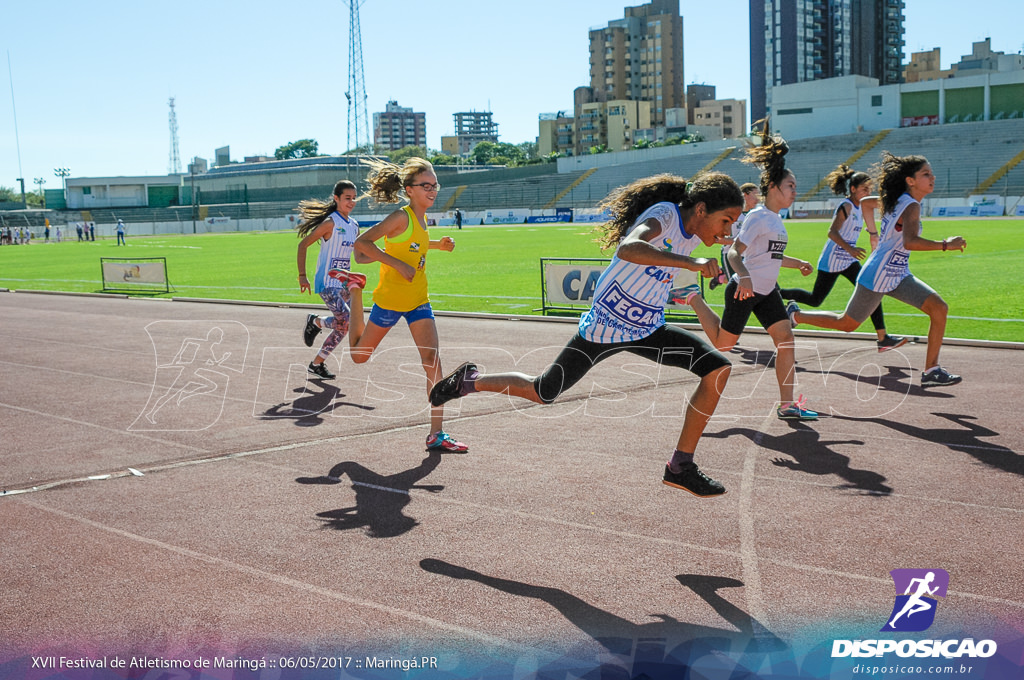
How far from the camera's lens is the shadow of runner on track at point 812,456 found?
6164 mm

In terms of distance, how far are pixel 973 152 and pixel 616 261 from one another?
77.3m

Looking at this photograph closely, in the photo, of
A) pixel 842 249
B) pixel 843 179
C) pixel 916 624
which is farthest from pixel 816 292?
pixel 916 624

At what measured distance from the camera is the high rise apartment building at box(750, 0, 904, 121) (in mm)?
161750

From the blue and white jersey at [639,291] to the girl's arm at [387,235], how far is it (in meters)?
1.88

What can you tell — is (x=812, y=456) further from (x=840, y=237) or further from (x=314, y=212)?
(x=314, y=212)

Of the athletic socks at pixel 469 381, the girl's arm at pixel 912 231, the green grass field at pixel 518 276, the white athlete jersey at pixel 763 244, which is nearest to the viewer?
the athletic socks at pixel 469 381

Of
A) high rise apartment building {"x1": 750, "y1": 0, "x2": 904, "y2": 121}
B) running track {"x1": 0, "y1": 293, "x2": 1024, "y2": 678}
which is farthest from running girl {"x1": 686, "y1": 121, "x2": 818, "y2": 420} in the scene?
high rise apartment building {"x1": 750, "y1": 0, "x2": 904, "y2": 121}

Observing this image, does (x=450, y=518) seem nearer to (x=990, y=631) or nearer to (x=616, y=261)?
(x=616, y=261)

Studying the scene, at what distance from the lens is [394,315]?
7.54 metres

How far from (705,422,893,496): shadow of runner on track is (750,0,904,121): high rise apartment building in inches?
6498

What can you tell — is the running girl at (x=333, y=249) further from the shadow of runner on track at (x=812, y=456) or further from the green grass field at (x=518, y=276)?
the shadow of runner on track at (x=812, y=456)

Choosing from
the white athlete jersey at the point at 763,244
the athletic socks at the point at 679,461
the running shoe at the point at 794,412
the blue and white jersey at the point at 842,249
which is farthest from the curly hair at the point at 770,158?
the athletic socks at the point at 679,461

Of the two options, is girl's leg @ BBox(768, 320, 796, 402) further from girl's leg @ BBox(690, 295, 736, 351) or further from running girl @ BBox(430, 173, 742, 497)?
running girl @ BBox(430, 173, 742, 497)

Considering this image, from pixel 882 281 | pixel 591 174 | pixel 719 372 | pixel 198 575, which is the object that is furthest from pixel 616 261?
pixel 591 174
